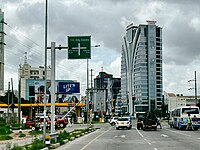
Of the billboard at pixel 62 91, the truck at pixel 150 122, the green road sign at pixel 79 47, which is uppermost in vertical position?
the green road sign at pixel 79 47

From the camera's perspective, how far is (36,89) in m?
84.3

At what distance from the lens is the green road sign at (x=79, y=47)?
94.3 ft

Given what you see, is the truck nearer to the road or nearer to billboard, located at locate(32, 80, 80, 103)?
the road

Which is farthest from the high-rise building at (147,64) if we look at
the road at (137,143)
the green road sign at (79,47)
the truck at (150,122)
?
the green road sign at (79,47)

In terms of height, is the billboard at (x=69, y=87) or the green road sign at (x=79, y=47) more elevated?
the green road sign at (x=79, y=47)

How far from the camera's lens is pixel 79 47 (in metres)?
28.9

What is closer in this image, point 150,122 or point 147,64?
point 150,122

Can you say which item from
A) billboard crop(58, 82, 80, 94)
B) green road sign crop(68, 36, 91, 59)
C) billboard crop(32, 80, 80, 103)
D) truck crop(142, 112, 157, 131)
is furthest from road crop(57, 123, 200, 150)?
billboard crop(58, 82, 80, 94)

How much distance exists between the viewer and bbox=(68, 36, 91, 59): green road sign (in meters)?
28.8

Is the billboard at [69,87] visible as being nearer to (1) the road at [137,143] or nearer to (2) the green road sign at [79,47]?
(1) the road at [137,143]

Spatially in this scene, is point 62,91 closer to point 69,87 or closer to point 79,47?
point 69,87

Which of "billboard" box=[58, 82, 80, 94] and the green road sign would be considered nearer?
the green road sign

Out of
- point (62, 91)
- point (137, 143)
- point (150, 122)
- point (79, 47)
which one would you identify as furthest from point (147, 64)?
point (137, 143)

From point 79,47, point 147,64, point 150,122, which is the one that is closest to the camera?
point 79,47
